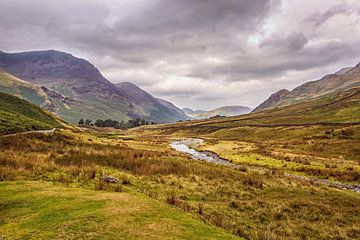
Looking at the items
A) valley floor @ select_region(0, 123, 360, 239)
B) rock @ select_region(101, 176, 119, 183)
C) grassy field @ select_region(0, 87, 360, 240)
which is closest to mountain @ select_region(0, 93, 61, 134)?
valley floor @ select_region(0, 123, 360, 239)

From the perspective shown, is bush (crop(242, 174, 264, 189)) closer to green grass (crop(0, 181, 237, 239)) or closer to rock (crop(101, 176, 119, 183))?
rock (crop(101, 176, 119, 183))

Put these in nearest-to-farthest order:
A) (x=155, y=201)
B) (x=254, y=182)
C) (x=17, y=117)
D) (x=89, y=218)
A: 1. (x=89, y=218)
2. (x=155, y=201)
3. (x=254, y=182)
4. (x=17, y=117)

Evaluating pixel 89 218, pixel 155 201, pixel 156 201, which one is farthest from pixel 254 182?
pixel 89 218

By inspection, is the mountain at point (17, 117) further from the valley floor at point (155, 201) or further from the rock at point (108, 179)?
the rock at point (108, 179)

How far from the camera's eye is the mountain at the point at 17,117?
58.6 m

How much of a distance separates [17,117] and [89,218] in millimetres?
66129

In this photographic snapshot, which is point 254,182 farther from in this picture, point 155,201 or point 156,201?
point 155,201

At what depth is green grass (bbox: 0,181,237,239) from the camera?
13.2 m

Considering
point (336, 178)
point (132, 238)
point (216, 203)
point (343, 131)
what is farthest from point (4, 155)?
point (343, 131)

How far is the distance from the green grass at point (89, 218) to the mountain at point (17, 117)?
4073 cm

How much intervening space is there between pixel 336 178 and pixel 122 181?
31.2 metres

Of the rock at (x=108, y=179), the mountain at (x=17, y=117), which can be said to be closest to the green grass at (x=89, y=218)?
the rock at (x=108, y=179)

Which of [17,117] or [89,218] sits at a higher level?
[17,117]

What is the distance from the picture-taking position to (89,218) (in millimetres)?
14836
